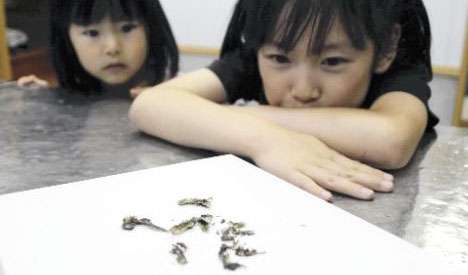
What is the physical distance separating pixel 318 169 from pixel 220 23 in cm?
61

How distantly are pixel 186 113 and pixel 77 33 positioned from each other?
0.40 meters

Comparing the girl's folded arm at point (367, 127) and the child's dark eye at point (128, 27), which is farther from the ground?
the child's dark eye at point (128, 27)

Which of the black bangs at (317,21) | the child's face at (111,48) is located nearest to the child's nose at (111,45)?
the child's face at (111,48)

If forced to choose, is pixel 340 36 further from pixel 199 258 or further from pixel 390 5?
pixel 199 258

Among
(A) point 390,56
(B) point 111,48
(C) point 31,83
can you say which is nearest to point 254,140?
(A) point 390,56

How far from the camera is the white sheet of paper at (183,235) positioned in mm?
268

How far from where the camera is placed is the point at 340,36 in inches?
20.6

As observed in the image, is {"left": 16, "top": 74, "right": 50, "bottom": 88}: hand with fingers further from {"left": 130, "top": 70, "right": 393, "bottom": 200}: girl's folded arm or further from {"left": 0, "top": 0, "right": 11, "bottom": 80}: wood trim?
{"left": 0, "top": 0, "right": 11, "bottom": 80}: wood trim

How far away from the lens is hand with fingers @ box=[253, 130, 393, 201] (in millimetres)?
392

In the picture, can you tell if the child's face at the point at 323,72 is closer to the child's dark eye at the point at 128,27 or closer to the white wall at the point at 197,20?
the child's dark eye at the point at 128,27

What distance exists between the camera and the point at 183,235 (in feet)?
1.00

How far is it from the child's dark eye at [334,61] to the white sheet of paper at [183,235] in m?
0.19

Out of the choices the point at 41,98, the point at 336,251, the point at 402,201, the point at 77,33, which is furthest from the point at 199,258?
the point at 77,33

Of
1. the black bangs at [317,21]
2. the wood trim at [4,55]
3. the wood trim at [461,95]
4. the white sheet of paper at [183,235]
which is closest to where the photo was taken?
the white sheet of paper at [183,235]
